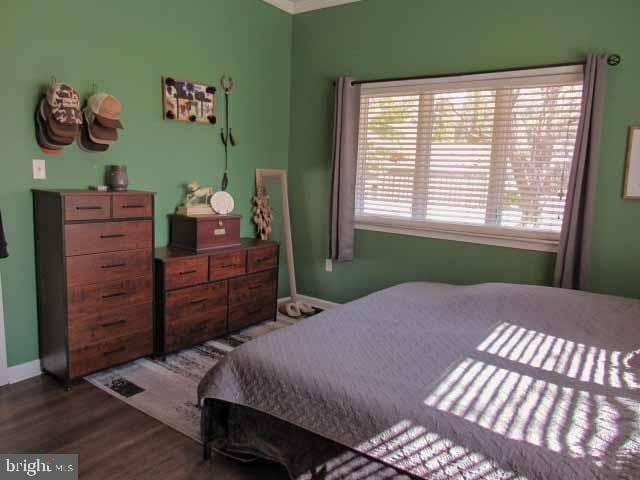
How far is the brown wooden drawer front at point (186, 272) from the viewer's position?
9.62 ft

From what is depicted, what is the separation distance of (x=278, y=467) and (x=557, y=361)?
124 cm

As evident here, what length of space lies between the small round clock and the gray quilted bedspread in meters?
1.47

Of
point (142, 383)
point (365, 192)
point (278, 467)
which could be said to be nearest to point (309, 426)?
point (278, 467)

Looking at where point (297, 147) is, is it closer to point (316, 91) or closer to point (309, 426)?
point (316, 91)

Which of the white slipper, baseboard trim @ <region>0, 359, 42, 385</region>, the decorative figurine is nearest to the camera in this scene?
baseboard trim @ <region>0, 359, 42, 385</region>

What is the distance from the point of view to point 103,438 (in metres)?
2.17

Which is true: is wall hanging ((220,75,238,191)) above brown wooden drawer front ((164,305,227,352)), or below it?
above

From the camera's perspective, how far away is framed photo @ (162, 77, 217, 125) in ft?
10.6

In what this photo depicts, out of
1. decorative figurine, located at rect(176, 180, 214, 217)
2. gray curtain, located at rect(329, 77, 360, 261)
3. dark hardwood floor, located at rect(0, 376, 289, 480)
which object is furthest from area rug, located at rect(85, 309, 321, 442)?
gray curtain, located at rect(329, 77, 360, 261)

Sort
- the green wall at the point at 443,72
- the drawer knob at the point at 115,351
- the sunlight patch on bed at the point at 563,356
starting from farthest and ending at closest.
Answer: the green wall at the point at 443,72
the drawer knob at the point at 115,351
the sunlight patch on bed at the point at 563,356

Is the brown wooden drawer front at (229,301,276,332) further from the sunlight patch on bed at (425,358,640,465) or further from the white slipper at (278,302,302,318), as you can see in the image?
the sunlight patch on bed at (425,358,640,465)

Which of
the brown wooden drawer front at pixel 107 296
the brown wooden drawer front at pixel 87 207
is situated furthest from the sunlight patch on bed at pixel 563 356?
the brown wooden drawer front at pixel 87 207

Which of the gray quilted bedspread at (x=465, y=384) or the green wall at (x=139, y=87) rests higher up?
the green wall at (x=139, y=87)

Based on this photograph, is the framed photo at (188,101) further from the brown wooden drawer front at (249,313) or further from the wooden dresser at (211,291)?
the brown wooden drawer front at (249,313)
